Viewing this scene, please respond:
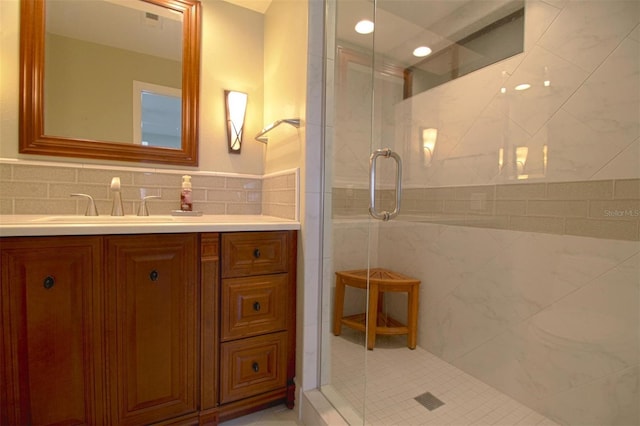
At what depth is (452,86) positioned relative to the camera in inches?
68.1

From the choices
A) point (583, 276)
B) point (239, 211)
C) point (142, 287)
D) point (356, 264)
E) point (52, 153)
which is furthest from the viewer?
point (239, 211)

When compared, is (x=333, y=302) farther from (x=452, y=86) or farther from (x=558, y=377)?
(x=452, y=86)

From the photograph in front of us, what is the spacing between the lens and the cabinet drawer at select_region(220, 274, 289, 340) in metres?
1.16

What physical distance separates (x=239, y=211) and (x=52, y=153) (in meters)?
0.87

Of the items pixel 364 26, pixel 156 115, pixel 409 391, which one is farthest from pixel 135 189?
pixel 409 391

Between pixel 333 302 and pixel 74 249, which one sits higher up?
pixel 74 249

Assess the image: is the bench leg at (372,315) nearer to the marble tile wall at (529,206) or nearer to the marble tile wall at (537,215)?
the marble tile wall at (537,215)

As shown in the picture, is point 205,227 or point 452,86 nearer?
point 205,227

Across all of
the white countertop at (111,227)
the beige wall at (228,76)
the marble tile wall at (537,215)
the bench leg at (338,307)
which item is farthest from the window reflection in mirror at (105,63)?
the bench leg at (338,307)

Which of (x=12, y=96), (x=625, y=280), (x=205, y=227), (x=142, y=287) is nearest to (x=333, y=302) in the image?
(x=205, y=227)

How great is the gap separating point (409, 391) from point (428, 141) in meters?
1.39

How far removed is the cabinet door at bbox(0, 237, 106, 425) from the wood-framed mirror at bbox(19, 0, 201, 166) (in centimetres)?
69

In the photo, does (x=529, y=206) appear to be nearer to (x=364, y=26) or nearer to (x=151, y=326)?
(x=364, y=26)

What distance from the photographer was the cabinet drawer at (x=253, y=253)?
115cm
